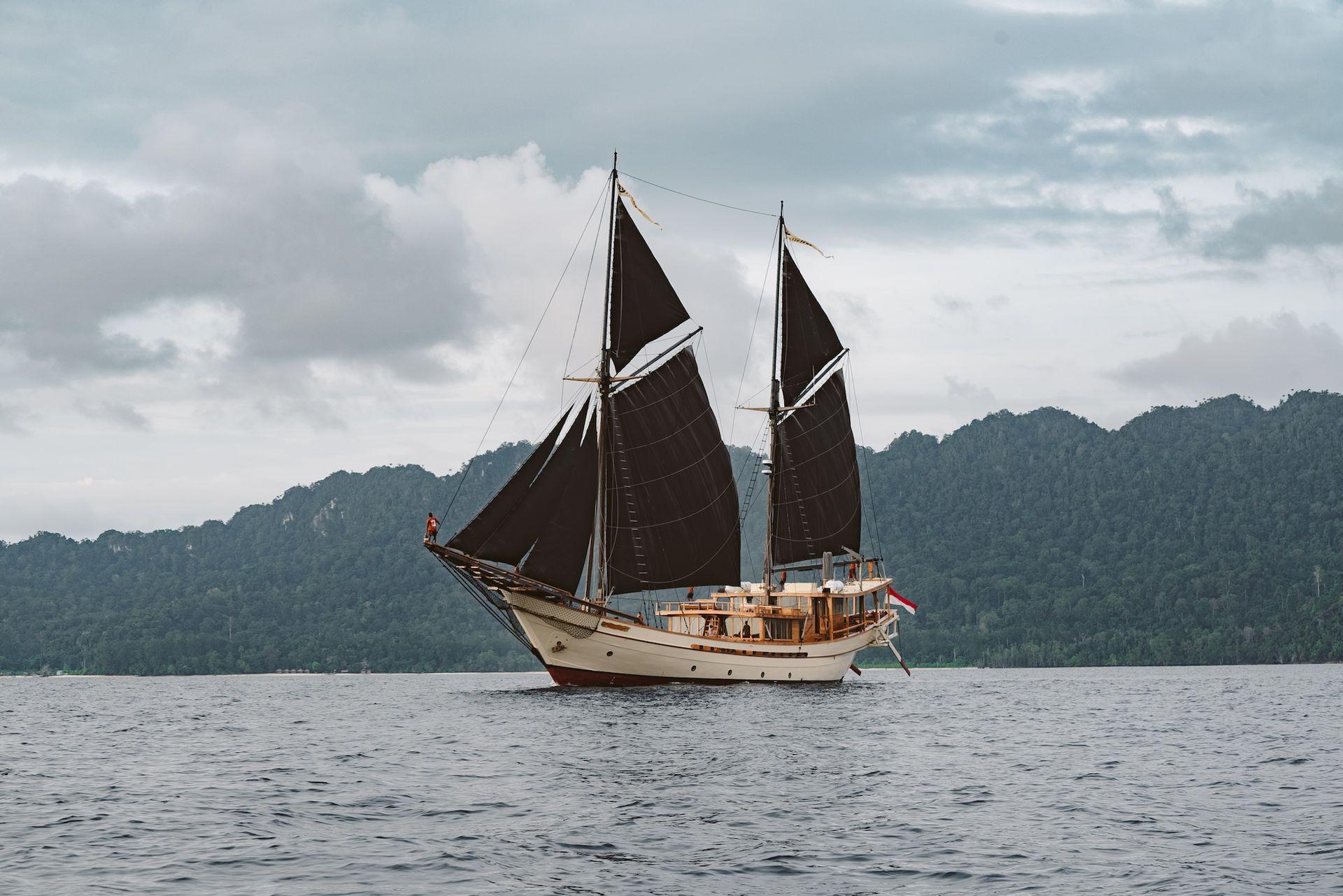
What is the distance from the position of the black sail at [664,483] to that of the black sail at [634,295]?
7.78 ft

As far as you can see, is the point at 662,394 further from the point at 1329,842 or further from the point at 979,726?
the point at 1329,842

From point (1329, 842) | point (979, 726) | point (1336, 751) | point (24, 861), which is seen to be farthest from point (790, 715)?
point (24, 861)

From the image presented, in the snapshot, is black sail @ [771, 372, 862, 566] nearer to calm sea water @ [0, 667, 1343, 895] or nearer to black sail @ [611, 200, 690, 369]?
black sail @ [611, 200, 690, 369]

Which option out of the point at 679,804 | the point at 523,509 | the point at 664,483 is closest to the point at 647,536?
the point at 664,483

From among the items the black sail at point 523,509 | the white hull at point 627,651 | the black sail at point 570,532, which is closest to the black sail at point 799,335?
the white hull at point 627,651

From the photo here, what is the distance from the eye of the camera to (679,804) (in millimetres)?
32531

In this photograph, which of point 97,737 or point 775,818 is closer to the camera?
point 775,818

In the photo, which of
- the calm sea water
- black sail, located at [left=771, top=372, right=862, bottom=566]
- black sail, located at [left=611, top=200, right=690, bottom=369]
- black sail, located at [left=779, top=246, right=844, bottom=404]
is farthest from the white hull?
black sail, located at [left=779, top=246, right=844, bottom=404]

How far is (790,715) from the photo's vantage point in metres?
61.0

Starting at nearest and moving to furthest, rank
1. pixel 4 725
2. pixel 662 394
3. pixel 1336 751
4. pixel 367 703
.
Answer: pixel 1336 751, pixel 4 725, pixel 662 394, pixel 367 703

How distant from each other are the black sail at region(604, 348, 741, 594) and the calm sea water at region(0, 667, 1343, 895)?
1858cm

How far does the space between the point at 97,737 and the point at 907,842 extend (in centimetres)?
4345

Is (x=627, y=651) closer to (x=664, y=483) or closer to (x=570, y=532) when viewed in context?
(x=570, y=532)

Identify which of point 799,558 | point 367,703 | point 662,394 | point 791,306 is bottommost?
point 367,703
